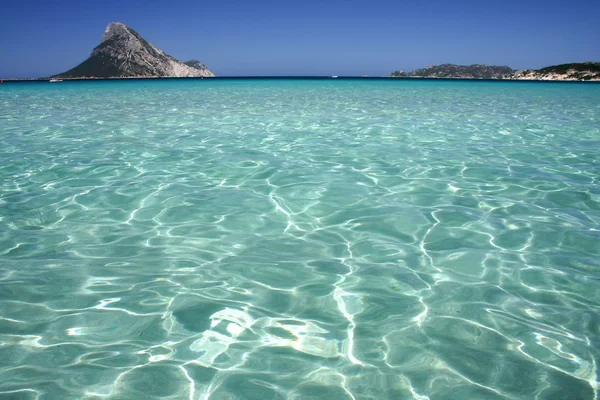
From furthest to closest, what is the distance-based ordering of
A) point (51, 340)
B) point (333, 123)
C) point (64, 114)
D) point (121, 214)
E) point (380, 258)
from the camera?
Result: point (64, 114) → point (333, 123) → point (121, 214) → point (380, 258) → point (51, 340)

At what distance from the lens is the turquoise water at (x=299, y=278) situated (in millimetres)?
1930

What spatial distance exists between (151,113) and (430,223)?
11360mm

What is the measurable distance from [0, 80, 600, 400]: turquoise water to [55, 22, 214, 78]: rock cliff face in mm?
109734

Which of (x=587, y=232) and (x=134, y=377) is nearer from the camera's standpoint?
(x=134, y=377)

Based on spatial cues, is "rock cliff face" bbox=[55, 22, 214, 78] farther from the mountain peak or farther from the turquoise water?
the turquoise water

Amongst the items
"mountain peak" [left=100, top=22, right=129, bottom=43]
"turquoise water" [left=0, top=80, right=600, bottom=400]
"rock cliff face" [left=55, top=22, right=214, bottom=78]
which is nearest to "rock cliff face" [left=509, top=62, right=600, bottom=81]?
"turquoise water" [left=0, top=80, right=600, bottom=400]

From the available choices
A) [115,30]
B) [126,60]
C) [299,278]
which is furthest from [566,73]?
[115,30]

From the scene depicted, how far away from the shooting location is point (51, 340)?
85.0 inches

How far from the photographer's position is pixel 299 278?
2818mm

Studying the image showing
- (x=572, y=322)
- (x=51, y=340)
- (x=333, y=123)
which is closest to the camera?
(x=51, y=340)

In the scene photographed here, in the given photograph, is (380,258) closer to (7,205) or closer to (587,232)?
(587,232)

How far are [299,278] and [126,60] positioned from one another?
395 feet

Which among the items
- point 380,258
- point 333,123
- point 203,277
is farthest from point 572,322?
point 333,123

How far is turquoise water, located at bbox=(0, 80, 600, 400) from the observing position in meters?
1.93
